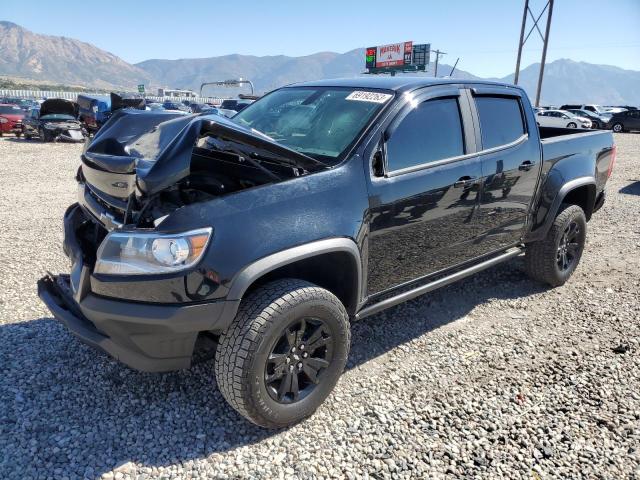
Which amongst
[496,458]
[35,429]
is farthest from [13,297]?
[496,458]

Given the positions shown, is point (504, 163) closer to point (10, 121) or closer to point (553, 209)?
point (553, 209)

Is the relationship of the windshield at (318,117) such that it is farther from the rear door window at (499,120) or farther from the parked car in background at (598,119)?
the parked car in background at (598,119)

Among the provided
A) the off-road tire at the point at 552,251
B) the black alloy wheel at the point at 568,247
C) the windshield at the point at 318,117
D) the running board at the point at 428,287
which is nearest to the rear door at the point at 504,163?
the running board at the point at 428,287

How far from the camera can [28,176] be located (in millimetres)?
10656

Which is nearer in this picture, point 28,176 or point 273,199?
point 273,199

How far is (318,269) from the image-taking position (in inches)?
114

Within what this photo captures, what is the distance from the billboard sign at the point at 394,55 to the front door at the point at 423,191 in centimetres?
5029

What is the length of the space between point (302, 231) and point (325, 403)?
1.11 m

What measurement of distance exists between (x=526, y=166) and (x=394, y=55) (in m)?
51.4

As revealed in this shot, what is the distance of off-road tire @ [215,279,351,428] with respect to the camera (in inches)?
93.0

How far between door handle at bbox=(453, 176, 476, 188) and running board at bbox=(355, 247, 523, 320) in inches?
26.8

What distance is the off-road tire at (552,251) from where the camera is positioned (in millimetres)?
4434

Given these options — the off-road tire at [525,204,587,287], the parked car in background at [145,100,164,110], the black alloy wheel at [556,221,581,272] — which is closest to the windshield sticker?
the parked car in background at [145,100,164,110]

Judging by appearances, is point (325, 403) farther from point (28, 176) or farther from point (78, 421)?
point (28, 176)
